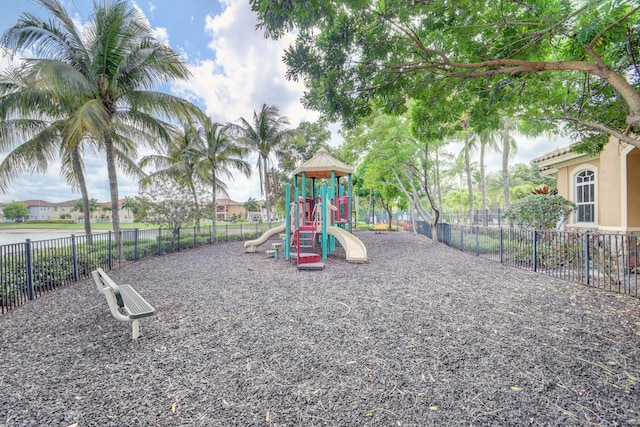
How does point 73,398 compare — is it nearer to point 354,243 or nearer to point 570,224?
point 354,243

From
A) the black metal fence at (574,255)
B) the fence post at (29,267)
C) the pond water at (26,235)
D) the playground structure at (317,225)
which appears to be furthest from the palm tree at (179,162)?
the black metal fence at (574,255)

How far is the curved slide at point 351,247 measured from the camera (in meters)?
8.85

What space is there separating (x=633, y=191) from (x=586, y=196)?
215 centimetres

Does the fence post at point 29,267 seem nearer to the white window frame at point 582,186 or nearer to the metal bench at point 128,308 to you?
the metal bench at point 128,308

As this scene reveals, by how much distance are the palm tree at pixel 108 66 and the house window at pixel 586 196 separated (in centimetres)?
1526

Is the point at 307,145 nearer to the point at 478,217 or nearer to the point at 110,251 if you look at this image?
the point at 478,217

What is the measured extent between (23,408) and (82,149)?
1159 centimetres

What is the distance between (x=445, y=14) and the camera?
16.6 feet

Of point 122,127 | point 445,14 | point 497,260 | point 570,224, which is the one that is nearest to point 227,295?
point 445,14

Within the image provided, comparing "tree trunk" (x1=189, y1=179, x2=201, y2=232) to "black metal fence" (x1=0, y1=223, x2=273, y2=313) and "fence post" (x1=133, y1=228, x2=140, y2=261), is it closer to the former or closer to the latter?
"black metal fence" (x1=0, y1=223, x2=273, y2=313)

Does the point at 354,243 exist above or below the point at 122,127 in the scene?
below

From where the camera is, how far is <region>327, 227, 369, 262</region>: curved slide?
29.0 ft

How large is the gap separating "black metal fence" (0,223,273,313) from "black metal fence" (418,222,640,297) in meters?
10.7

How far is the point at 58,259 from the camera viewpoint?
642 cm
